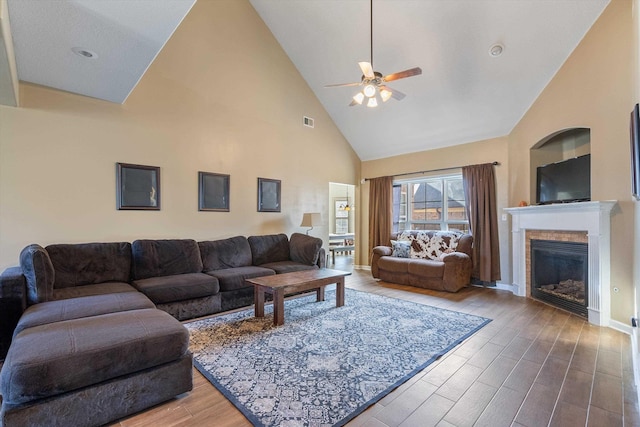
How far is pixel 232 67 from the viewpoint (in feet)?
16.1

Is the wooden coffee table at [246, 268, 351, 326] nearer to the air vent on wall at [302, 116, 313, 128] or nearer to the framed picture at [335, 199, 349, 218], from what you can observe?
the air vent on wall at [302, 116, 313, 128]

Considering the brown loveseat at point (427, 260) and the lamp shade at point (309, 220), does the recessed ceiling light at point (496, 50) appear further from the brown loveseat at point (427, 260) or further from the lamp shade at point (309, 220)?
the lamp shade at point (309, 220)

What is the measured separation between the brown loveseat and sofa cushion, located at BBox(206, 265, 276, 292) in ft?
7.98

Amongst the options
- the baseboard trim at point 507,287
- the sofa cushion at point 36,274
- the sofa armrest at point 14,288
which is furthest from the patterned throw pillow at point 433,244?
the sofa armrest at point 14,288

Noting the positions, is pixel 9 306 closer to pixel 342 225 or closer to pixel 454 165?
pixel 454 165

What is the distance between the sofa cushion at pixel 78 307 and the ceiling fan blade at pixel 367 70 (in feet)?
10.5

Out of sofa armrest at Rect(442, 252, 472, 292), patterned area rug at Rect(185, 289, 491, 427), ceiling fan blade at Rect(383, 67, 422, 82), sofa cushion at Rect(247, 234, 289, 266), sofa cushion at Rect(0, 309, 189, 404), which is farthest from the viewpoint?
sofa cushion at Rect(247, 234, 289, 266)

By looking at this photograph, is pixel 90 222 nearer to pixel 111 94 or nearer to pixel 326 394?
pixel 111 94

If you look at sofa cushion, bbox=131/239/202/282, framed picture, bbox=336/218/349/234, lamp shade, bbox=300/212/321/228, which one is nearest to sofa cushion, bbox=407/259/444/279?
lamp shade, bbox=300/212/321/228

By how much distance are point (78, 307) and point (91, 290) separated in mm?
759

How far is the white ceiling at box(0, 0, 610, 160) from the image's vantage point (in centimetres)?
225

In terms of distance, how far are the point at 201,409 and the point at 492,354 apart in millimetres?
2468

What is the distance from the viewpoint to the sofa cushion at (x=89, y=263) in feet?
10.6

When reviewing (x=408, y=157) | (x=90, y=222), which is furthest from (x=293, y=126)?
(x=90, y=222)
